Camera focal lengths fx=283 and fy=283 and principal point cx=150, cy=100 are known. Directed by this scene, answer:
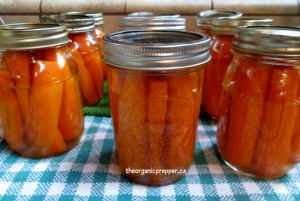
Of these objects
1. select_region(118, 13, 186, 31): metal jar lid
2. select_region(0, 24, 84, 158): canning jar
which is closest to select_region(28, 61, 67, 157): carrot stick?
select_region(0, 24, 84, 158): canning jar

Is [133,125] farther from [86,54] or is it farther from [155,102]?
[86,54]

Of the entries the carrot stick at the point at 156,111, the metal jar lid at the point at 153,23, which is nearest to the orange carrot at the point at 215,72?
the metal jar lid at the point at 153,23

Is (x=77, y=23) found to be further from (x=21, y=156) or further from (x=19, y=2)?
(x=19, y=2)

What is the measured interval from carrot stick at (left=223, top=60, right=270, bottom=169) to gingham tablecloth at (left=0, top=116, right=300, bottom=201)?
0.14 feet

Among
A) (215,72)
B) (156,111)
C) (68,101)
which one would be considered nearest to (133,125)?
(156,111)

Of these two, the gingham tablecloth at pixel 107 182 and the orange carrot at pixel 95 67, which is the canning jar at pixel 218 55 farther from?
the orange carrot at pixel 95 67

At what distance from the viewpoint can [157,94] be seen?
371 millimetres

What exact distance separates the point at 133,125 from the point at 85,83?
0.30m

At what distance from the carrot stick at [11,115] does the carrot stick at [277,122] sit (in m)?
0.37

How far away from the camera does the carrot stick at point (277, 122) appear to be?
0.39 meters

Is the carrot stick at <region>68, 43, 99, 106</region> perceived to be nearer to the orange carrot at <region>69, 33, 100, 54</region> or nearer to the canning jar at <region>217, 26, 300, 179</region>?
the orange carrot at <region>69, 33, 100, 54</region>

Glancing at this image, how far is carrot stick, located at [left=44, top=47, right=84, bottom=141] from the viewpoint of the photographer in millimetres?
466

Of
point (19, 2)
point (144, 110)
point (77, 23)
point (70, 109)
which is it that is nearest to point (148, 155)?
point (144, 110)

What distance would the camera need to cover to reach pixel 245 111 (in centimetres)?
41
